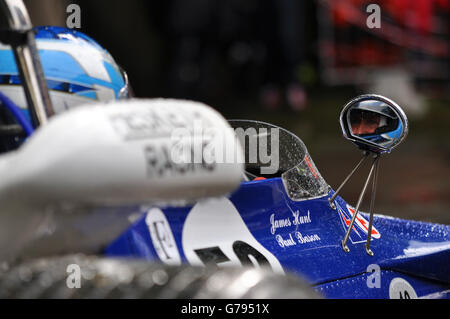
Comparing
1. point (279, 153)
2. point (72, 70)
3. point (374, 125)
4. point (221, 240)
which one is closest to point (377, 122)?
point (374, 125)

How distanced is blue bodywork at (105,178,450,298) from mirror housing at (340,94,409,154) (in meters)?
0.23

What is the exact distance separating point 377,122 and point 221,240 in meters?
0.60

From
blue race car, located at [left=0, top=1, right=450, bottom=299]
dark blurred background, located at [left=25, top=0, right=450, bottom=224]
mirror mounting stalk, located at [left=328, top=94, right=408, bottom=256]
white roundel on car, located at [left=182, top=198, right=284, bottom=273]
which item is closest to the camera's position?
blue race car, located at [left=0, top=1, right=450, bottom=299]

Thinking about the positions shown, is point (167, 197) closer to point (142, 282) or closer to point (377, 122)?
point (142, 282)

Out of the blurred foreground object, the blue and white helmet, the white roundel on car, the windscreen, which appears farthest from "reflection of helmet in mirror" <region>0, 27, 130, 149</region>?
the blurred foreground object

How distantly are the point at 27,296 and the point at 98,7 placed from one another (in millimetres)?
8894

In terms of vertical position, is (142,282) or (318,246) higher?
(142,282)

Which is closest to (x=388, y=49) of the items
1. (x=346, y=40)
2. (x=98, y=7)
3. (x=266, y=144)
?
(x=346, y=40)

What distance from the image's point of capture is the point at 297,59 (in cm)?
1038

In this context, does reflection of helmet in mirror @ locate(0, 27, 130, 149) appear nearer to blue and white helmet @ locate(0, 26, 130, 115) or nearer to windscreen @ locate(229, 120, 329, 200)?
blue and white helmet @ locate(0, 26, 130, 115)

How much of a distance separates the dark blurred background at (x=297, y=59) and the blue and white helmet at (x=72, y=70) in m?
4.95

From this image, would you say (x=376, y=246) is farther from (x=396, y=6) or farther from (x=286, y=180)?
(x=396, y=6)

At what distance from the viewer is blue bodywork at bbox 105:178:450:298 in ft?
6.41

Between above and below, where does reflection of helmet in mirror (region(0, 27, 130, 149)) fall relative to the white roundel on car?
above
